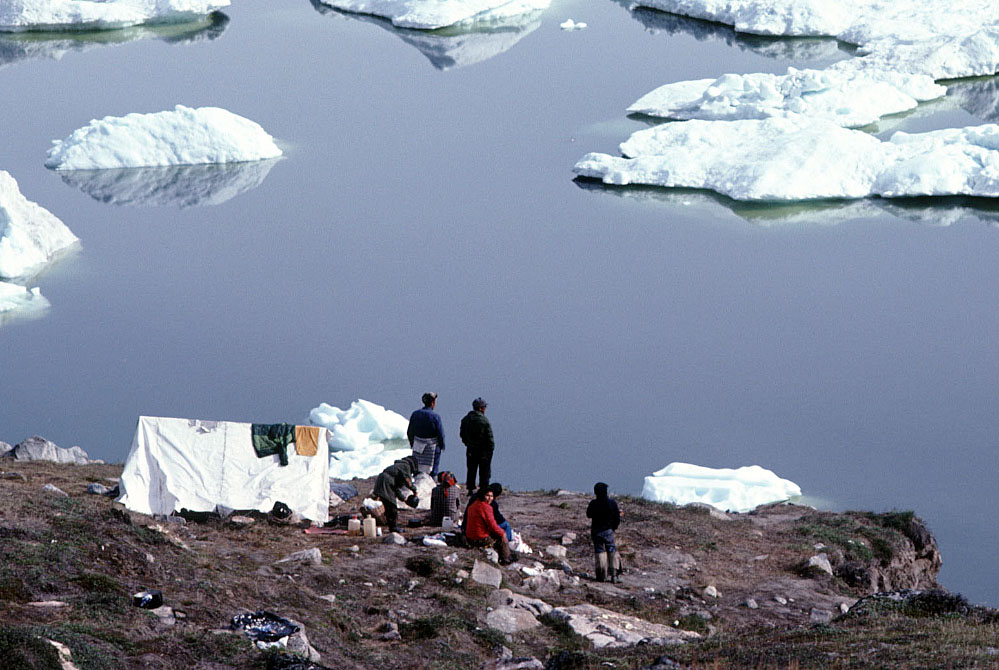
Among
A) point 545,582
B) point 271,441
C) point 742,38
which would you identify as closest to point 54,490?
point 271,441

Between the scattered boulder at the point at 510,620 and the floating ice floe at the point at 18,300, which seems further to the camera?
the floating ice floe at the point at 18,300

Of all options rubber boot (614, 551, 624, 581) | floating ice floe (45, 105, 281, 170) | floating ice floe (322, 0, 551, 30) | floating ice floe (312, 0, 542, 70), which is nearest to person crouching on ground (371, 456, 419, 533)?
rubber boot (614, 551, 624, 581)

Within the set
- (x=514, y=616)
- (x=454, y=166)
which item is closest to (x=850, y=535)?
(x=514, y=616)

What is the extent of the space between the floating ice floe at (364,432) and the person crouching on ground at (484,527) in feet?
24.5

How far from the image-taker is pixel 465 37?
1618 inches

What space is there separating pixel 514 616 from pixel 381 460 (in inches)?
353

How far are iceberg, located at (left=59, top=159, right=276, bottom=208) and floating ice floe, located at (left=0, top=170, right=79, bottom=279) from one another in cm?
308

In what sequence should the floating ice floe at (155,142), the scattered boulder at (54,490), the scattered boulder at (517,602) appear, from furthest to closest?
1. the floating ice floe at (155,142)
2. the scattered boulder at (54,490)
3. the scattered boulder at (517,602)

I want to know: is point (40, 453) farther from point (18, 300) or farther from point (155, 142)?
point (155, 142)

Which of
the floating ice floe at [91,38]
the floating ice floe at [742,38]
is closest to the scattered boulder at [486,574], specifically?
the floating ice floe at [742,38]

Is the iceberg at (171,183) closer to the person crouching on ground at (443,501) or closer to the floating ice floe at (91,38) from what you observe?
the floating ice floe at (91,38)

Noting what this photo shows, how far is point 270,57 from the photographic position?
39344mm

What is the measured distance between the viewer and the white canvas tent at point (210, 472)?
1330cm

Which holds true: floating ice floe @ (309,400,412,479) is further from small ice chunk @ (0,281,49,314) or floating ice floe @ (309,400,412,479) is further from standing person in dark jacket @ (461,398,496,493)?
small ice chunk @ (0,281,49,314)
